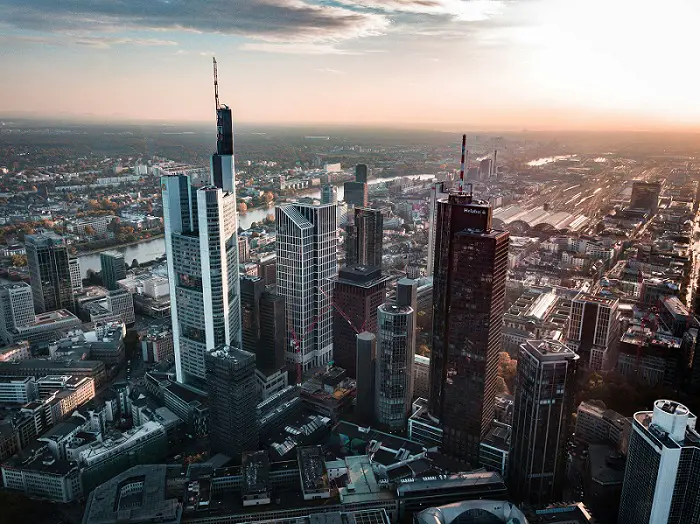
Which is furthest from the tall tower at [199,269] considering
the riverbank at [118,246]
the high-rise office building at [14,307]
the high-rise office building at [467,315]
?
the riverbank at [118,246]

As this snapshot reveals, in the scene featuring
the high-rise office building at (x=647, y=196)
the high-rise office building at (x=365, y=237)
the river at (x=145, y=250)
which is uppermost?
the high-rise office building at (x=647, y=196)

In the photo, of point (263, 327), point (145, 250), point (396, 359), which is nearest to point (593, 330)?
point (396, 359)

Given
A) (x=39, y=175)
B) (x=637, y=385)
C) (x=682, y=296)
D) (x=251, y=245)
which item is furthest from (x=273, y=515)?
(x=39, y=175)

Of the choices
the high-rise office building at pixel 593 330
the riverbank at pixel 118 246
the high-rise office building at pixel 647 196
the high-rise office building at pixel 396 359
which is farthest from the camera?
the riverbank at pixel 118 246

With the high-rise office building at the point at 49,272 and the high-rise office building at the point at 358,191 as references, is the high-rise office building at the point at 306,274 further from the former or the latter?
the high-rise office building at the point at 358,191

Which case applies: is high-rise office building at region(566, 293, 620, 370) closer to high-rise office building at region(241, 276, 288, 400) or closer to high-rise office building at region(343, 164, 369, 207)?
high-rise office building at region(241, 276, 288, 400)

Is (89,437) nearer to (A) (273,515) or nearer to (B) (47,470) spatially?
(B) (47,470)
